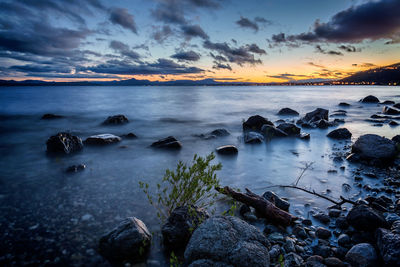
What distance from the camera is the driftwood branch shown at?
16.3 ft

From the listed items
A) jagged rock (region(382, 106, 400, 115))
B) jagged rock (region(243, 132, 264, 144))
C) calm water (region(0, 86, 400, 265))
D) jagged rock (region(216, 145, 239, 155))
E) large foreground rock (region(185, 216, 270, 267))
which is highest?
jagged rock (region(382, 106, 400, 115))

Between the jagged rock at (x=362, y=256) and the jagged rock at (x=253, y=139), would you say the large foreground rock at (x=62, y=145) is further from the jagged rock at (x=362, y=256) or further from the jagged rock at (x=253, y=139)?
the jagged rock at (x=362, y=256)

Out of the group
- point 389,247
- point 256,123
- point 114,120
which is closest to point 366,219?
point 389,247

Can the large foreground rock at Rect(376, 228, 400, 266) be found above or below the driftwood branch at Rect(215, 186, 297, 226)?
above

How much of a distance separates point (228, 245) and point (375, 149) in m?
9.02

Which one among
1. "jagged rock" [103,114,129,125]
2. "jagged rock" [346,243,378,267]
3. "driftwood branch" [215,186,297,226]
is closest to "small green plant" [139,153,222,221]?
"driftwood branch" [215,186,297,226]

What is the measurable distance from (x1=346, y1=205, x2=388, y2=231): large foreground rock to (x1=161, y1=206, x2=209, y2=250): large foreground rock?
3.26m

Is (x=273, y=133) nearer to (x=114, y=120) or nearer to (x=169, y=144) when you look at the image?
(x=169, y=144)

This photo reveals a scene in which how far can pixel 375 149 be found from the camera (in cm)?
890

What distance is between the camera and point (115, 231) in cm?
430

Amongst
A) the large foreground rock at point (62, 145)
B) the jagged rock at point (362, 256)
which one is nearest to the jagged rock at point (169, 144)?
the large foreground rock at point (62, 145)

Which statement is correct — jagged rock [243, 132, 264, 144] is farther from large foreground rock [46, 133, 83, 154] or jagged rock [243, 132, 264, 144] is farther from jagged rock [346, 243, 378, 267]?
large foreground rock [46, 133, 83, 154]

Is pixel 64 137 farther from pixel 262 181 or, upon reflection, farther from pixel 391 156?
pixel 391 156

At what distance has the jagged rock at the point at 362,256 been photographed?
141 inches
